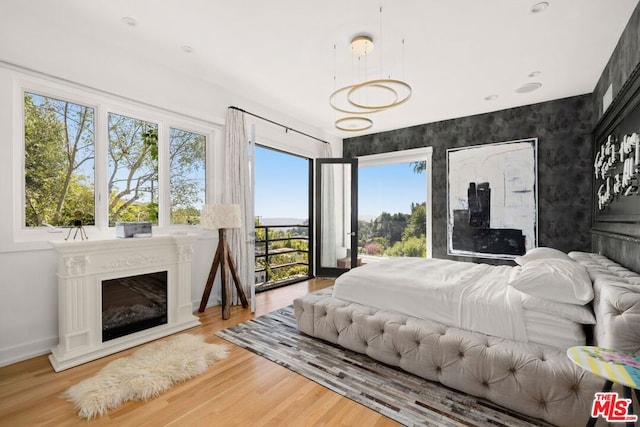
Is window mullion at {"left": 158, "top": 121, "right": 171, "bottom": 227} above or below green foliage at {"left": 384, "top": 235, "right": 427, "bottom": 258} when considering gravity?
above

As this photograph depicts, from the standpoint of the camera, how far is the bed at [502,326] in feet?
5.23

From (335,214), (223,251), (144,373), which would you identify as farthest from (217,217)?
(335,214)

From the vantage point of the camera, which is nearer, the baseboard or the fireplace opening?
the baseboard

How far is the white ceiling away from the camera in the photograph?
7.56ft

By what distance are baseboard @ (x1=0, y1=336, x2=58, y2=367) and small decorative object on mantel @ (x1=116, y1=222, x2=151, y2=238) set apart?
1.07 m

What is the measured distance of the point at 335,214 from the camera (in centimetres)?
563

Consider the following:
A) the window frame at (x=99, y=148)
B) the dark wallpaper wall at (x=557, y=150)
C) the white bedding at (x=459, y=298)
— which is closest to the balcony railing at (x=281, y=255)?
the window frame at (x=99, y=148)

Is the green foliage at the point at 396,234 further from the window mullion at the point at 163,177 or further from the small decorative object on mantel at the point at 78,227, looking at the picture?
the small decorative object on mantel at the point at 78,227

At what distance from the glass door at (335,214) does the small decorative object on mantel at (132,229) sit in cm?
312

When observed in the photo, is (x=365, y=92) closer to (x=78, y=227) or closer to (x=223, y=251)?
(x=223, y=251)

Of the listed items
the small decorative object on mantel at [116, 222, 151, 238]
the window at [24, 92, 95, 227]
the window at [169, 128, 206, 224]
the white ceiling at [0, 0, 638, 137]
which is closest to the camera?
the white ceiling at [0, 0, 638, 137]

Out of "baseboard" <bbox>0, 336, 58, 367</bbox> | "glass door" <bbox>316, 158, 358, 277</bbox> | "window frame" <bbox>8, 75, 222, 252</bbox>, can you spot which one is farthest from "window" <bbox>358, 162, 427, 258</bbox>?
"baseboard" <bbox>0, 336, 58, 367</bbox>

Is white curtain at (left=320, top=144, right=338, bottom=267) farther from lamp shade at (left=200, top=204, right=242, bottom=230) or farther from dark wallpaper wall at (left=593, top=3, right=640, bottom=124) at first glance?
dark wallpaper wall at (left=593, top=3, right=640, bottom=124)

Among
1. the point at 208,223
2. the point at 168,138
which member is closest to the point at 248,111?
the point at 168,138
